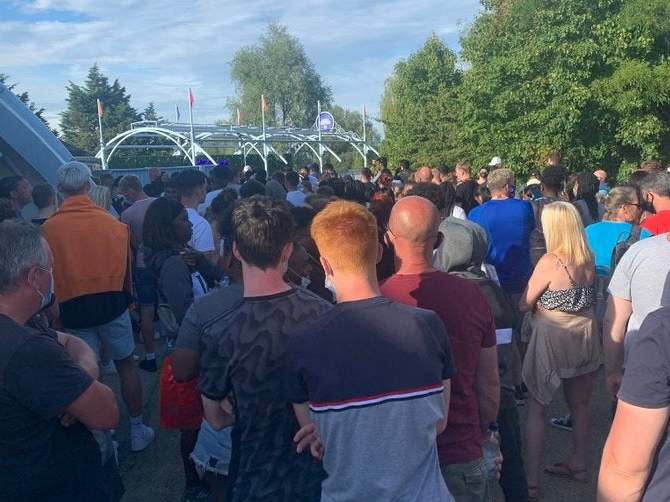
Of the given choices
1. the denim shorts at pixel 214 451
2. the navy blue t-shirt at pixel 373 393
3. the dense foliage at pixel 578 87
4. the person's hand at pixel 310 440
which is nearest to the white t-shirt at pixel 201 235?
the denim shorts at pixel 214 451

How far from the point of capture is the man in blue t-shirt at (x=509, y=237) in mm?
5820

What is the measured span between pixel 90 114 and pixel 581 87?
64692 mm

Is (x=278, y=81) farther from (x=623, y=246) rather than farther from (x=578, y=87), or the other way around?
(x=623, y=246)

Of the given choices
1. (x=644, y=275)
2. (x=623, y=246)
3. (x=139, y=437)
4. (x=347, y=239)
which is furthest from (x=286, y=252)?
(x=139, y=437)

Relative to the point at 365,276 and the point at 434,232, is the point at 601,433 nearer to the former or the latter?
the point at 434,232

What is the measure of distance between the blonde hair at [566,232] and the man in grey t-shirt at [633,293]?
52 cm

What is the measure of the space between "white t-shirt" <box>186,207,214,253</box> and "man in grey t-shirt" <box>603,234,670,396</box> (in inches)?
134

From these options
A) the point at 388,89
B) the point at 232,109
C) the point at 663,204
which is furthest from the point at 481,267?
the point at 232,109

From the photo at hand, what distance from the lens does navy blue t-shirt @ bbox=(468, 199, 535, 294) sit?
5820 mm

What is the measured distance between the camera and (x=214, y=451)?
10.3ft

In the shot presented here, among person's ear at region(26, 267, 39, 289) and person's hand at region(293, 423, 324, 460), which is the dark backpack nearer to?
person's hand at region(293, 423, 324, 460)

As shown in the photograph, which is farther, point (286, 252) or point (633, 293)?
point (633, 293)

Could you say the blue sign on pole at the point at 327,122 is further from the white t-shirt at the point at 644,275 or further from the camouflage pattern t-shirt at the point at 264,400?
the camouflage pattern t-shirt at the point at 264,400

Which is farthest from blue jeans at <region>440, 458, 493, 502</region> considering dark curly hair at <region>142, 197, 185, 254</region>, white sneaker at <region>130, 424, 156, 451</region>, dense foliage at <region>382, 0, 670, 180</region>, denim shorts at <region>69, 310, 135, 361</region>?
dense foliage at <region>382, 0, 670, 180</region>
